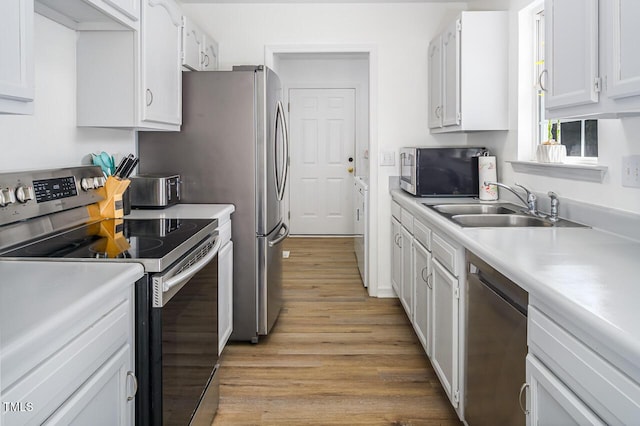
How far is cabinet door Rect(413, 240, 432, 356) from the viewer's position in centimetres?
258

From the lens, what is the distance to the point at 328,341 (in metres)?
3.21

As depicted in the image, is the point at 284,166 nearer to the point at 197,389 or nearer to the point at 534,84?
the point at 534,84

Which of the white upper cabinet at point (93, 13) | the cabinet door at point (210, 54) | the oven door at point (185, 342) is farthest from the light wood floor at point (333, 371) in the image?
the cabinet door at point (210, 54)

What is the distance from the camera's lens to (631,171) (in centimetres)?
187

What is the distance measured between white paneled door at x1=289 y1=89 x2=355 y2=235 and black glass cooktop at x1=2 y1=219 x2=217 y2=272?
15.6 feet

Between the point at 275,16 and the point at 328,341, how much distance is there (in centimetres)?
254

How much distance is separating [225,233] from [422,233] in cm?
109

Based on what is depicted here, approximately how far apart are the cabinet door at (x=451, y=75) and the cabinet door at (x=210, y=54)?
65.7 inches

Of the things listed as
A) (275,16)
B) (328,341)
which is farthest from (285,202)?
(328,341)

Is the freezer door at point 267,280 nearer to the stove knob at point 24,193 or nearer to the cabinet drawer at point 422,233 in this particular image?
the cabinet drawer at point 422,233

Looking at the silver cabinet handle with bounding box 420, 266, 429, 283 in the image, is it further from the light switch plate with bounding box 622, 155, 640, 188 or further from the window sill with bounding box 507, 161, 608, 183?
the light switch plate with bounding box 622, 155, 640, 188

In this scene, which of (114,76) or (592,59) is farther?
(114,76)

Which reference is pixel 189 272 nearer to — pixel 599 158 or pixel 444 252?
pixel 444 252

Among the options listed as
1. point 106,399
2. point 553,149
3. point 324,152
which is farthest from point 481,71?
point 324,152
